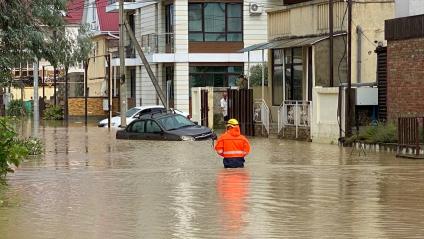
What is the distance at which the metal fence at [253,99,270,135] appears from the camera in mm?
37875

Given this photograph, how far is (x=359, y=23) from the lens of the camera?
35188mm

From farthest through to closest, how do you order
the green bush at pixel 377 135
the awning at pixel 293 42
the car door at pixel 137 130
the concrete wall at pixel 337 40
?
the car door at pixel 137 130, the awning at pixel 293 42, the concrete wall at pixel 337 40, the green bush at pixel 377 135

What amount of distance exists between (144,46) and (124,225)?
44505mm

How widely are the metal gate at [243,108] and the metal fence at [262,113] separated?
251 mm

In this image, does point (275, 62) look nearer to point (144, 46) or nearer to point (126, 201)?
point (144, 46)

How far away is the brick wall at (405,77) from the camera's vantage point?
27203 mm

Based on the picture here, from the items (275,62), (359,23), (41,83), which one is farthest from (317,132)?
(41,83)

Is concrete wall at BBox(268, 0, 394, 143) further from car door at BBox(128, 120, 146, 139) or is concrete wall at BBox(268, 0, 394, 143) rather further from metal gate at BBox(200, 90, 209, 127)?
metal gate at BBox(200, 90, 209, 127)

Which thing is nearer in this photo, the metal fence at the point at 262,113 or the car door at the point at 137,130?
the car door at the point at 137,130

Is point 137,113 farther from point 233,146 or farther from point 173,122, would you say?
point 233,146

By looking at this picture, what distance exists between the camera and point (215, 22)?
5316 centimetres

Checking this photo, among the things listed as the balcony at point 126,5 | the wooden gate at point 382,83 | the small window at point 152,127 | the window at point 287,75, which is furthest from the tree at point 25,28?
the balcony at point 126,5

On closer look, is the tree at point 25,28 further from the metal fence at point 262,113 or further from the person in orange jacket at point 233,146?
the metal fence at point 262,113

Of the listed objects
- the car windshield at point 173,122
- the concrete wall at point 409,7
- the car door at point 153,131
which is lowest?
the car door at point 153,131
